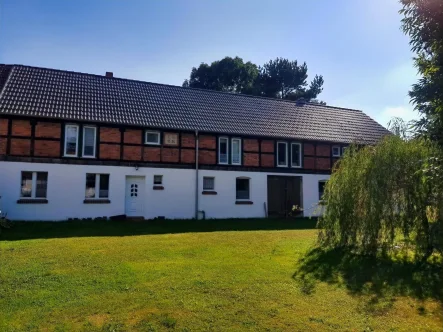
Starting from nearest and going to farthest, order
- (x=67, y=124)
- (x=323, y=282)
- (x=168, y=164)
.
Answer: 1. (x=323, y=282)
2. (x=67, y=124)
3. (x=168, y=164)

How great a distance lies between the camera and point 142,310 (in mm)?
4625

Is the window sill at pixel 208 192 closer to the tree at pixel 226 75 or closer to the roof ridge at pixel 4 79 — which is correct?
the roof ridge at pixel 4 79

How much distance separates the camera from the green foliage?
37.1 m

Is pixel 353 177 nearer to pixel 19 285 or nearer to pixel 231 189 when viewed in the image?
pixel 19 285

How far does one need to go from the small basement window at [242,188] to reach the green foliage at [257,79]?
70.2ft

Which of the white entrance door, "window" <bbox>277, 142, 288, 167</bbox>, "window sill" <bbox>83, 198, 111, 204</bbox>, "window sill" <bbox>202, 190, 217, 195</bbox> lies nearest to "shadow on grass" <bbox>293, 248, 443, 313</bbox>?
"window sill" <bbox>202, 190, 217, 195</bbox>

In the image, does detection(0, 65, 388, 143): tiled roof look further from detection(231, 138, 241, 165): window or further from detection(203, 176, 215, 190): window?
detection(203, 176, 215, 190): window

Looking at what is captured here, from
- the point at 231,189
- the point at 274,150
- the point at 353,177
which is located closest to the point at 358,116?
the point at 274,150

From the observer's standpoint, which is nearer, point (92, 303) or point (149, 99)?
point (92, 303)

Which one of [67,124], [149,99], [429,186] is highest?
[149,99]

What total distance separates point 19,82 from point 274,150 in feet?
40.9

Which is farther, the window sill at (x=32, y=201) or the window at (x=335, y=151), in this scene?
the window at (x=335, y=151)

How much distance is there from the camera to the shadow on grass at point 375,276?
5621mm

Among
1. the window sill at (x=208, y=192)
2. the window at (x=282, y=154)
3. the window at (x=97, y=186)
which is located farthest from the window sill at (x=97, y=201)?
the window at (x=282, y=154)
